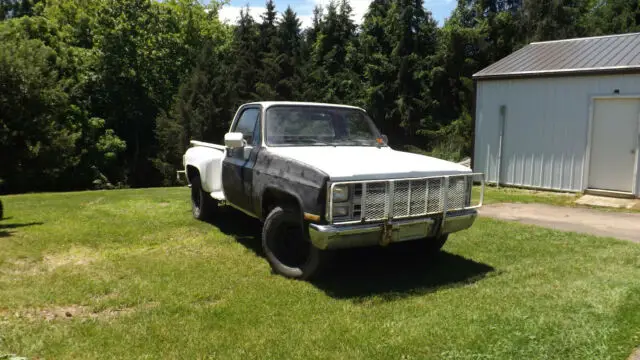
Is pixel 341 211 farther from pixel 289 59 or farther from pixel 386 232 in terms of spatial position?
pixel 289 59

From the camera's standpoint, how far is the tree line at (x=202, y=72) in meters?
21.7

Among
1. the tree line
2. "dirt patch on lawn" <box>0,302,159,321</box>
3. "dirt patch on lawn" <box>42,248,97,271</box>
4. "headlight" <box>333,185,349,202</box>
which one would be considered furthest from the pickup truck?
the tree line

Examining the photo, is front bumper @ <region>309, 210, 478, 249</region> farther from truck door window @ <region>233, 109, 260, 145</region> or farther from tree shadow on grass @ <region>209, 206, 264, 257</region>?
truck door window @ <region>233, 109, 260, 145</region>

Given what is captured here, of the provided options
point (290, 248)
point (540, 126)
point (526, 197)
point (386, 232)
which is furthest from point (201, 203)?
point (540, 126)

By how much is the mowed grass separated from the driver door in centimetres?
68

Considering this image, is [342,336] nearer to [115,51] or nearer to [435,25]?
[435,25]

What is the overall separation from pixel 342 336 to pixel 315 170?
1.59 m

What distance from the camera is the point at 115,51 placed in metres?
32.1

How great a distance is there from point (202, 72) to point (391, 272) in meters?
26.5

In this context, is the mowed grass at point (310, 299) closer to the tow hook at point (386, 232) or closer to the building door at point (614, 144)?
the tow hook at point (386, 232)

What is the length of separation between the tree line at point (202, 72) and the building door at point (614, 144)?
691 cm

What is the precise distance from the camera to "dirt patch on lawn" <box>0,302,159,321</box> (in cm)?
423

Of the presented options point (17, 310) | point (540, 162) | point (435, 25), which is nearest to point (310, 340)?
point (17, 310)

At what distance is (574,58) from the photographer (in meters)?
13.0
